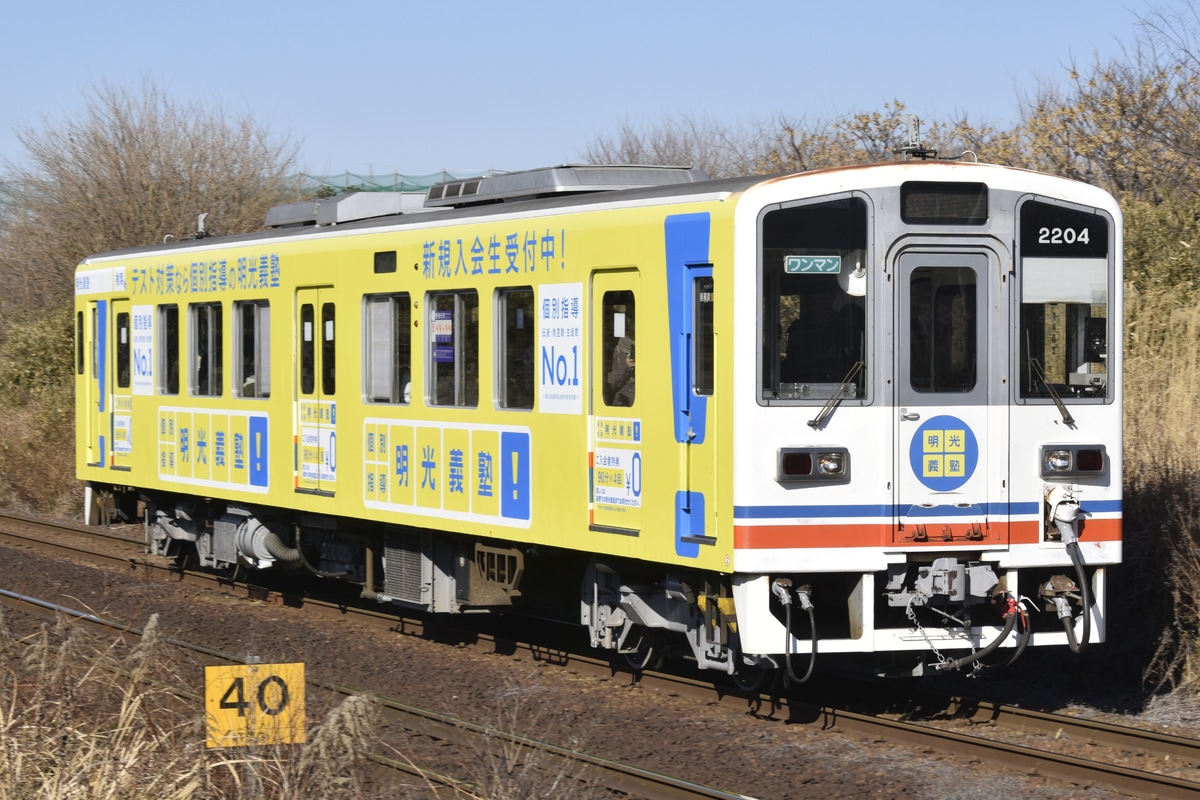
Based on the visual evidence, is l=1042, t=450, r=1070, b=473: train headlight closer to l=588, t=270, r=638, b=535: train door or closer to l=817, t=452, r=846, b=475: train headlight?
l=817, t=452, r=846, b=475: train headlight

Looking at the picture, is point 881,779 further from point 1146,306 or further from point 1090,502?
point 1146,306

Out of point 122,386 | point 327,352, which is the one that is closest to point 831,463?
point 327,352

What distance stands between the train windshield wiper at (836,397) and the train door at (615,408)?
1.05 metres

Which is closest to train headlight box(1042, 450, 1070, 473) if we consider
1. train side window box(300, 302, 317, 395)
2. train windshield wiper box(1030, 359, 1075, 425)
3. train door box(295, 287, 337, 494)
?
train windshield wiper box(1030, 359, 1075, 425)

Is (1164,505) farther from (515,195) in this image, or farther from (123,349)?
(123,349)

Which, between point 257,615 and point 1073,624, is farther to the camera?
point 257,615

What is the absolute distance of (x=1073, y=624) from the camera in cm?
839

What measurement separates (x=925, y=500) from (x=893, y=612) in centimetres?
67

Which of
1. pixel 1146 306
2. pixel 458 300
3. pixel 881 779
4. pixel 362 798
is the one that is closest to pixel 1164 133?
pixel 1146 306

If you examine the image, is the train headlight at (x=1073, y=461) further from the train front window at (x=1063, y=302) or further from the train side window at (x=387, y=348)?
the train side window at (x=387, y=348)

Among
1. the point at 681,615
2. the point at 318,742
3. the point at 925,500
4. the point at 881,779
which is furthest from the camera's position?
the point at 681,615

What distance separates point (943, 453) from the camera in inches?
320

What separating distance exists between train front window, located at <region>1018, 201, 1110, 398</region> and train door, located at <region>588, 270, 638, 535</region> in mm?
2133

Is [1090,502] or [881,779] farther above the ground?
[1090,502]
